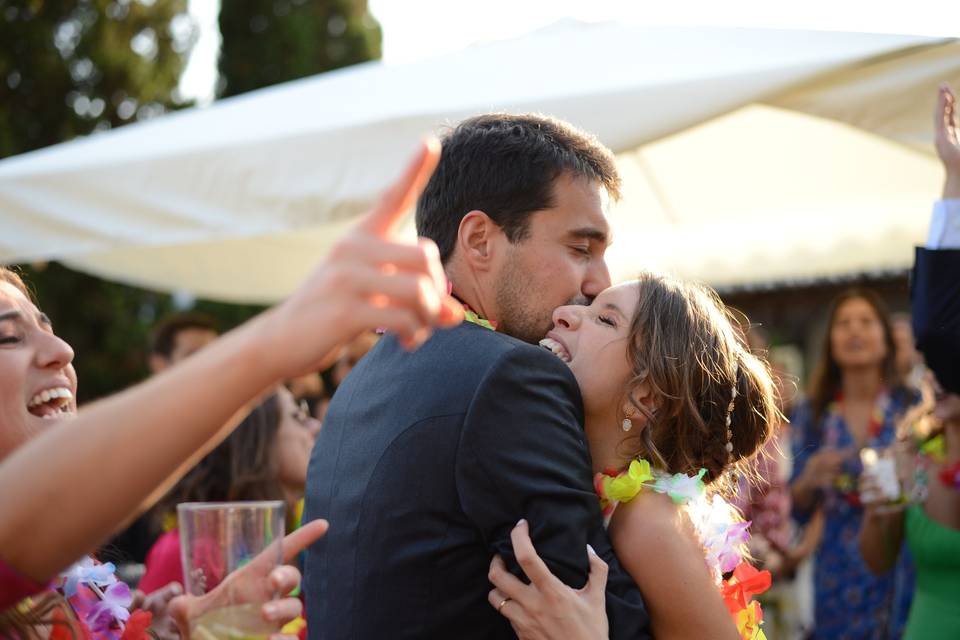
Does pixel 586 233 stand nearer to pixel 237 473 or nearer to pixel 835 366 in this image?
pixel 237 473

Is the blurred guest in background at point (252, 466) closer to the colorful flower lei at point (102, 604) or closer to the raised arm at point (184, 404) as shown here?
the colorful flower lei at point (102, 604)

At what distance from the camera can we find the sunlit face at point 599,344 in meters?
2.31

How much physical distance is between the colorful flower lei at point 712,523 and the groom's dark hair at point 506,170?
2.06 feet

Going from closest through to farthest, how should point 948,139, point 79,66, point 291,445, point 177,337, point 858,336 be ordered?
point 948,139
point 291,445
point 858,336
point 177,337
point 79,66

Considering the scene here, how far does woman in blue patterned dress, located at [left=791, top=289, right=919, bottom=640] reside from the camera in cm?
538

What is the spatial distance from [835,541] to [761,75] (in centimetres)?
305

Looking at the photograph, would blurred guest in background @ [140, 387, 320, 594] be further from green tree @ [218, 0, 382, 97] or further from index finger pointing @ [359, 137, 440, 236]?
green tree @ [218, 0, 382, 97]

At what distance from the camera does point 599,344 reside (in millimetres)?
2342

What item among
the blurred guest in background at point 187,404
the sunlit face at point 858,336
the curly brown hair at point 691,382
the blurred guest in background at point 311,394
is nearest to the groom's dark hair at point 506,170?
the curly brown hair at point 691,382

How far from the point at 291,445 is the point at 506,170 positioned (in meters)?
2.02

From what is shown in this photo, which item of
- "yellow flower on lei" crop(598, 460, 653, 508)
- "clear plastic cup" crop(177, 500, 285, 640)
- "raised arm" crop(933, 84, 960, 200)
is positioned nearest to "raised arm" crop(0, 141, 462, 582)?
"clear plastic cup" crop(177, 500, 285, 640)

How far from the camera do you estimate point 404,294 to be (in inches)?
46.0

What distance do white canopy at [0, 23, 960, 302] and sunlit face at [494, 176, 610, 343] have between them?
233mm

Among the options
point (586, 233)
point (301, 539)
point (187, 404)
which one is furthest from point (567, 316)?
point (187, 404)
